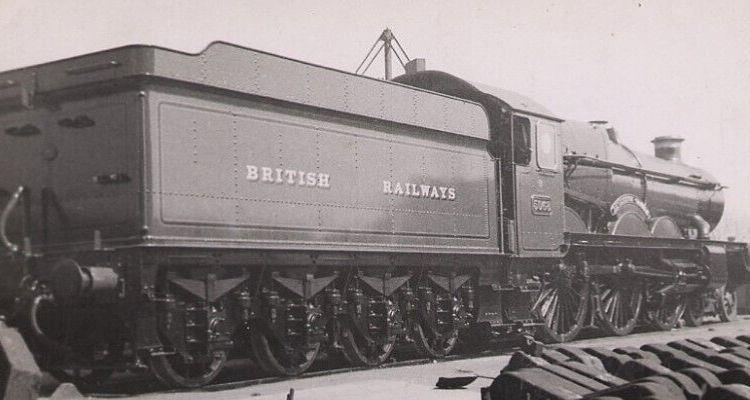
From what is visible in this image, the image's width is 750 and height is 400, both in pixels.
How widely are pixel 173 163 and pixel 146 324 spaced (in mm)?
1543

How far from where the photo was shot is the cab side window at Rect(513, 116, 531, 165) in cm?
1362

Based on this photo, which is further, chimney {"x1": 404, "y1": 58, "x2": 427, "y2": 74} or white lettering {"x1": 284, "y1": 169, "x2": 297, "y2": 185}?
chimney {"x1": 404, "y1": 58, "x2": 427, "y2": 74}

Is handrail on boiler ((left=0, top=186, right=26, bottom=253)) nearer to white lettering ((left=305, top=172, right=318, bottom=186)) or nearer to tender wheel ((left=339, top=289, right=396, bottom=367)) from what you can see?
white lettering ((left=305, top=172, right=318, bottom=186))

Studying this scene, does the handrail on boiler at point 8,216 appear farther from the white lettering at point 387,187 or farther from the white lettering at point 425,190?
the white lettering at point 425,190

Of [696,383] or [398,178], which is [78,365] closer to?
[398,178]

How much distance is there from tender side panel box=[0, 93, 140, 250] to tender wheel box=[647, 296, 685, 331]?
1157 cm

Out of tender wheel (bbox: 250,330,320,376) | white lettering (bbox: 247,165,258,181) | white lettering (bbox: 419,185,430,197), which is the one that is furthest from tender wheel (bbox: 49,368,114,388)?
white lettering (bbox: 419,185,430,197)

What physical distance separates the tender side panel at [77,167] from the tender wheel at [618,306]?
941 centimetres

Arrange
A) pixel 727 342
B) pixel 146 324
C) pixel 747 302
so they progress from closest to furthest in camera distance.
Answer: pixel 727 342 < pixel 146 324 < pixel 747 302

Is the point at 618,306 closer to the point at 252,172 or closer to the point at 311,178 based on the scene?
the point at 311,178

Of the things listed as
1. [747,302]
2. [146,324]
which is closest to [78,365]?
[146,324]

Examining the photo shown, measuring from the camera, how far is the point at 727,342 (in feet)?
25.8

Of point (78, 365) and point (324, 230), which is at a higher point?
point (324, 230)

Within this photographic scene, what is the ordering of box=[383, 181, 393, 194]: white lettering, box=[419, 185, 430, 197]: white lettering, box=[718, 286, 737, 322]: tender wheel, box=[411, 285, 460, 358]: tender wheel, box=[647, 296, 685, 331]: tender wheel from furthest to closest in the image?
box=[718, 286, 737, 322]: tender wheel
box=[647, 296, 685, 331]: tender wheel
box=[411, 285, 460, 358]: tender wheel
box=[419, 185, 430, 197]: white lettering
box=[383, 181, 393, 194]: white lettering
